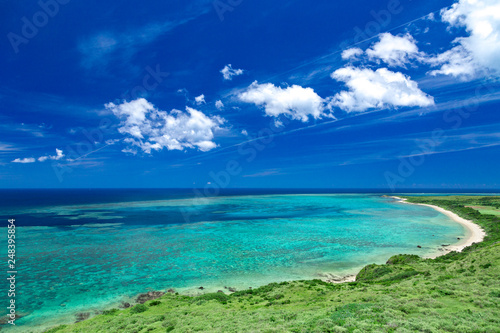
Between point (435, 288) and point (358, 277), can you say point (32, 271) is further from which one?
point (435, 288)

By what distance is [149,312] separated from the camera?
20000 millimetres

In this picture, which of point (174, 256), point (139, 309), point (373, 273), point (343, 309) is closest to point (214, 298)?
point (139, 309)

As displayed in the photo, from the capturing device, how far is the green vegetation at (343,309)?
12828mm

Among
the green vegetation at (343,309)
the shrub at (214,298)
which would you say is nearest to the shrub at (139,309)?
the green vegetation at (343,309)

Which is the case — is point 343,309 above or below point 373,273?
above

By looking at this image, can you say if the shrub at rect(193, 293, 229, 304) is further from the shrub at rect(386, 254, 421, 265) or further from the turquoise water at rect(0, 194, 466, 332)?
the shrub at rect(386, 254, 421, 265)

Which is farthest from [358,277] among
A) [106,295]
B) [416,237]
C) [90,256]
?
[90,256]

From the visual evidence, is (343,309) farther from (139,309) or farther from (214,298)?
(139,309)

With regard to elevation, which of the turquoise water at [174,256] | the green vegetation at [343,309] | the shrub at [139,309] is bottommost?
the turquoise water at [174,256]

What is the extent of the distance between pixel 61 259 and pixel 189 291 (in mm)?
25741

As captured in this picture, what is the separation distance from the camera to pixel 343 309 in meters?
15.2

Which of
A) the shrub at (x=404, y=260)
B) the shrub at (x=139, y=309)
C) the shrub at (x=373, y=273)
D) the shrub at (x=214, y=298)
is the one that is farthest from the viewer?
the shrub at (x=404, y=260)

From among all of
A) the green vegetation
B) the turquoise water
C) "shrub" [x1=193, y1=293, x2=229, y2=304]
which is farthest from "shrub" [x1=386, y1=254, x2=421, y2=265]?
"shrub" [x1=193, y1=293, x2=229, y2=304]

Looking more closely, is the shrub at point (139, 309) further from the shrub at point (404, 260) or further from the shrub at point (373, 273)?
the shrub at point (404, 260)
